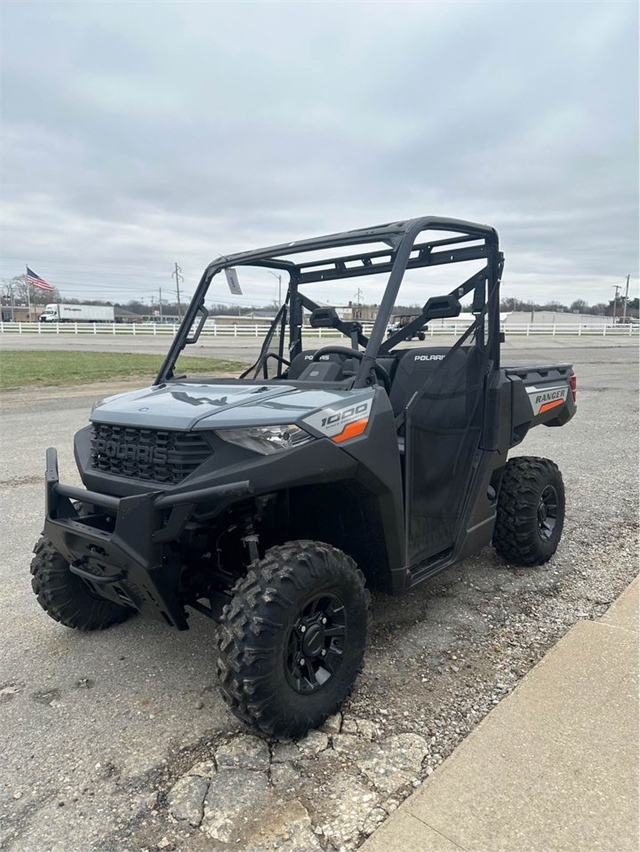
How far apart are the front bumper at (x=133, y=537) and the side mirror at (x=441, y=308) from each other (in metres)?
1.43

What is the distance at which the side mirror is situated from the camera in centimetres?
310

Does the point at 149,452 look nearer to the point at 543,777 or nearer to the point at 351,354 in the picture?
the point at 351,354

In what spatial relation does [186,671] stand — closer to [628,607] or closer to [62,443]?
[628,607]

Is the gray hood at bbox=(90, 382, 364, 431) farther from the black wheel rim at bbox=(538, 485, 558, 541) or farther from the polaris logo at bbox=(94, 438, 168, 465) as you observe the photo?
the black wheel rim at bbox=(538, 485, 558, 541)

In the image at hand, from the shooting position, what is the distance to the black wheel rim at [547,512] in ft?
13.9

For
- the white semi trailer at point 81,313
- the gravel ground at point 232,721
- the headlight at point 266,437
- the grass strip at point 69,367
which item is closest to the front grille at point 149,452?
the headlight at point 266,437

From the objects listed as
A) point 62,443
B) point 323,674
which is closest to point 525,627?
point 323,674

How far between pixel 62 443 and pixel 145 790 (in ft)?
20.9

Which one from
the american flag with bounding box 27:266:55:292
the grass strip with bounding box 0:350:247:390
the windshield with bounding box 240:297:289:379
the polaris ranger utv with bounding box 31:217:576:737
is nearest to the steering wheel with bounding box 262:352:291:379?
the windshield with bounding box 240:297:289:379

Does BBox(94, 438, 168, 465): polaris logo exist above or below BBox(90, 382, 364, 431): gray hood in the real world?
below

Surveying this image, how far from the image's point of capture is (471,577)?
407 cm

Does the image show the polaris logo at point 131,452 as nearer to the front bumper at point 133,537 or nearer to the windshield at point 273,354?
the front bumper at point 133,537

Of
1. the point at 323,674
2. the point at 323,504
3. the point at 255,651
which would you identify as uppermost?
the point at 323,504

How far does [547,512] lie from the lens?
4379mm
